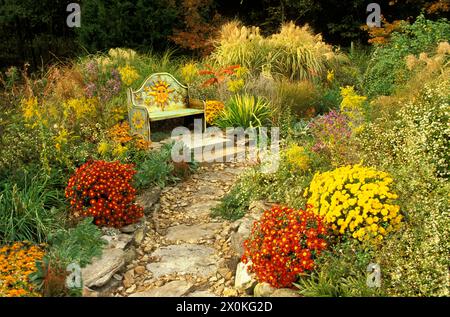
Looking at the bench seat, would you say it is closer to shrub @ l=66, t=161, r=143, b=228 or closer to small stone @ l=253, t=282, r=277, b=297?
shrub @ l=66, t=161, r=143, b=228

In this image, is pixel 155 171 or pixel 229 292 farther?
pixel 155 171

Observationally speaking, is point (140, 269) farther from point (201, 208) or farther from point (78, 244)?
point (201, 208)

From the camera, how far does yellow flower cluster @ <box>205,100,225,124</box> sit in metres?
8.05

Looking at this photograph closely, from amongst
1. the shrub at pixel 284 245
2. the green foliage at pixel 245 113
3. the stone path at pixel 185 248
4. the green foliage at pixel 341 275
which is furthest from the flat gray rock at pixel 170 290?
the green foliage at pixel 245 113

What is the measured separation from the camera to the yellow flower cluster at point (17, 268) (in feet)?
12.5

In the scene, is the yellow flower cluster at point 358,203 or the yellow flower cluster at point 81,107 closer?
the yellow flower cluster at point 358,203

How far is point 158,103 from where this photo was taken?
7664mm

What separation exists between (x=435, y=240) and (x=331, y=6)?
42.1 ft

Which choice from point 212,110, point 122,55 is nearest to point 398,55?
point 212,110

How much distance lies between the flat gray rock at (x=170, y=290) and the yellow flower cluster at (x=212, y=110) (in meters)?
4.07

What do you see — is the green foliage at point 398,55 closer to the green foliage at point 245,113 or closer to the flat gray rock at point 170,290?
the green foliage at point 245,113

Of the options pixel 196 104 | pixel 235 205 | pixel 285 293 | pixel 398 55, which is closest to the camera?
pixel 285 293

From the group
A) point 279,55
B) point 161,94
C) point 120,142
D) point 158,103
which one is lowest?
point 120,142

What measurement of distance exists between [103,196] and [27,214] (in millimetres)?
681
